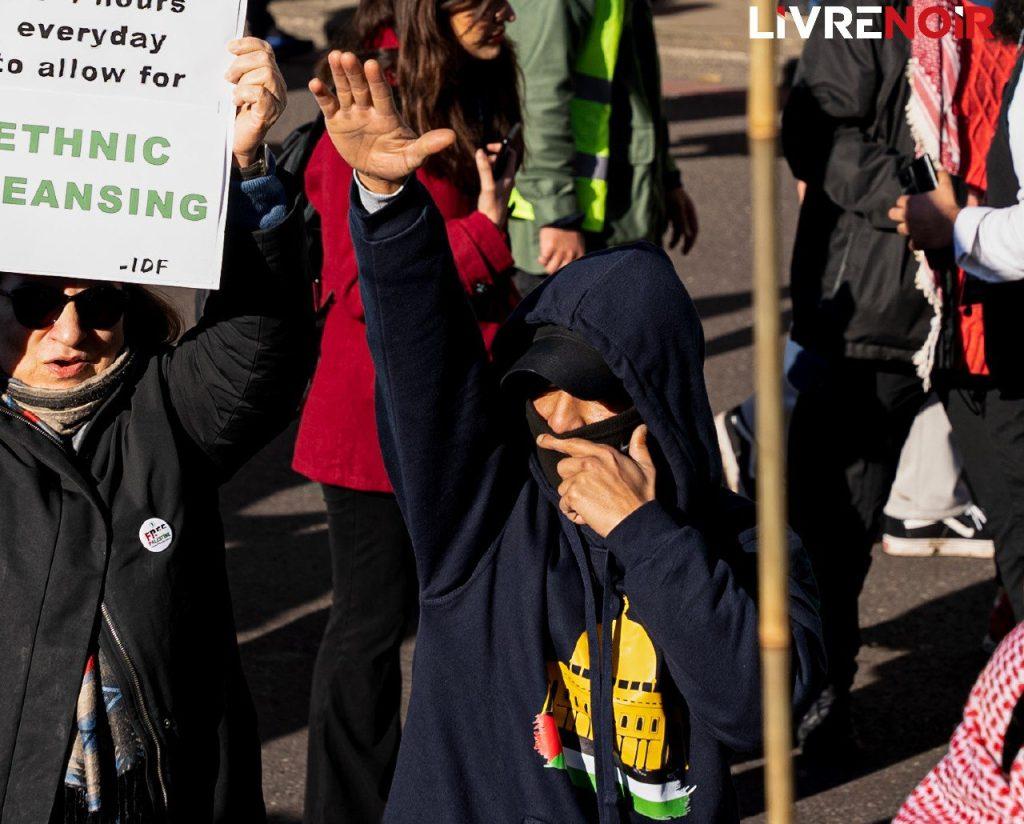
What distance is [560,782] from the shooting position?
7.59 feet

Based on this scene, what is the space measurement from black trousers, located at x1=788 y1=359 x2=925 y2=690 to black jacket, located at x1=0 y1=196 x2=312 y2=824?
6.58ft

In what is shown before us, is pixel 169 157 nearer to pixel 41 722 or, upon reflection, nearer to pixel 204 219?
pixel 204 219

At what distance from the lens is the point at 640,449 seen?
234cm

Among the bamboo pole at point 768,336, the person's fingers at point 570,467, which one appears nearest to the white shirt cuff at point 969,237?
the person's fingers at point 570,467

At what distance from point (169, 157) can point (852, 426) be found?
236 centimetres

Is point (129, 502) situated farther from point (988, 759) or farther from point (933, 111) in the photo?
point (933, 111)

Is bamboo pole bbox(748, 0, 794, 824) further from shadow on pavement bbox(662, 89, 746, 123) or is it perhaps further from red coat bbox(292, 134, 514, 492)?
shadow on pavement bbox(662, 89, 746, 123)

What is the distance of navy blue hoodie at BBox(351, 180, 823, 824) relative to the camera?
89.4 inches

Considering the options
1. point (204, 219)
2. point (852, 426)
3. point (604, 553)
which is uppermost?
point (204, 219)

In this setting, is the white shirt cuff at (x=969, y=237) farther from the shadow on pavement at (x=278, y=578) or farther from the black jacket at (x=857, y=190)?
the shadow on pavement at (x=278, y=578)

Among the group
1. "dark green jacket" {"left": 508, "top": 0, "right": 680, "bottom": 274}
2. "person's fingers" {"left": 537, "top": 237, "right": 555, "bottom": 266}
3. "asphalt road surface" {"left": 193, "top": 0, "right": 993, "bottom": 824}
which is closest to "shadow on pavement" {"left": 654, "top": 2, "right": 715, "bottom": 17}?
"asphalt road surface" {"left": 193, "top": 0, "right": 993, "bottom": 824}

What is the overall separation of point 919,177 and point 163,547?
2.26 meters

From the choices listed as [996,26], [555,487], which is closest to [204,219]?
[555,487]

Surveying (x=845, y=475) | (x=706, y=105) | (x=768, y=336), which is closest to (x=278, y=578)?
(x=845, y=475)
